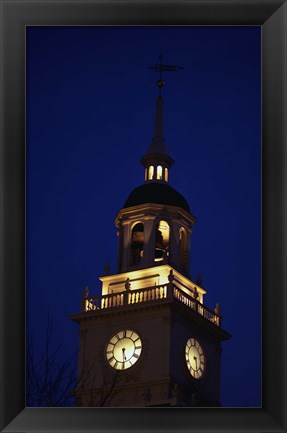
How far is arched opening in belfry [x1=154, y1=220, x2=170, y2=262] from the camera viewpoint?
72.0 ft

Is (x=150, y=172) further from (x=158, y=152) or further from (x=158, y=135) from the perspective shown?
(x=158, y=135)

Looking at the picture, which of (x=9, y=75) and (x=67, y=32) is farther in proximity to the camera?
(x=67, y=32)

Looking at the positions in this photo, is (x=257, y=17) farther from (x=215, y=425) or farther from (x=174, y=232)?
(x=174, y=232)

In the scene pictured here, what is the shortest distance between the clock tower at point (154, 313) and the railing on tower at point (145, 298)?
15mm

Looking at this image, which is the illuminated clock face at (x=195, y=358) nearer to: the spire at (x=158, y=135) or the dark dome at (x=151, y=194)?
the dark dome at (x=151, y=194)

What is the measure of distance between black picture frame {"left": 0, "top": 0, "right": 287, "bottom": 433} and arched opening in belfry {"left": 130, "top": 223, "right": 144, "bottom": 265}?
1087cm

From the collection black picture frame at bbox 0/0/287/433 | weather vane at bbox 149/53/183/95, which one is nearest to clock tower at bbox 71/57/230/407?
weather vane at bbox 149/53/183/95

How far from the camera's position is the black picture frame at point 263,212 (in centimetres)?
1080

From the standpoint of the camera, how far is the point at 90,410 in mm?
10852

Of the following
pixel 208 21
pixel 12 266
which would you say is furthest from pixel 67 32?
pixel 12 266

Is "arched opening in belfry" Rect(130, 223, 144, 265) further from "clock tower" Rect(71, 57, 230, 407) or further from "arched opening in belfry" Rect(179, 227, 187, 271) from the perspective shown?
"arched opening in belfry" Rect(179, 227, 187, 271)

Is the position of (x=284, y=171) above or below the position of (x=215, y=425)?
above

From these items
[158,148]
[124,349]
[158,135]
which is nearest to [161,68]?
[158,135]

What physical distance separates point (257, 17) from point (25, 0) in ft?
6.07
